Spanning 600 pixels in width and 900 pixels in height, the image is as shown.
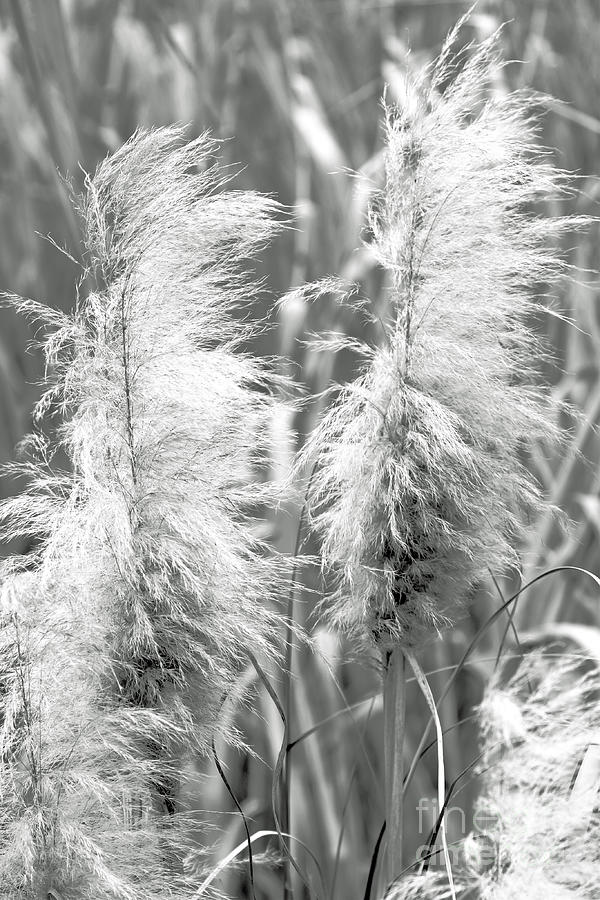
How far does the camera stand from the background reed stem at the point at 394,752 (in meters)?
0.78

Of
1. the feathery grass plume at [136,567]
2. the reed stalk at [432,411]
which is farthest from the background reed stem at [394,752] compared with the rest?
the feathery grass plume at [136,567]

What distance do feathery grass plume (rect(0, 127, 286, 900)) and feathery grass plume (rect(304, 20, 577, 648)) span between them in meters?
0.08

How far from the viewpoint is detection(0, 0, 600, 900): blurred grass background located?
1.38 meters

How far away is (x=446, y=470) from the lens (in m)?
0.74

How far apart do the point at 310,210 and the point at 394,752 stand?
134 centimetres

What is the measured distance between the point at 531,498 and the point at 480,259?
6.9 inches

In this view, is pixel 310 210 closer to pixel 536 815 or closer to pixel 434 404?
pixel 434 404

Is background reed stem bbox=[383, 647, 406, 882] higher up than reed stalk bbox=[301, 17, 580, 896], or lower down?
lower down

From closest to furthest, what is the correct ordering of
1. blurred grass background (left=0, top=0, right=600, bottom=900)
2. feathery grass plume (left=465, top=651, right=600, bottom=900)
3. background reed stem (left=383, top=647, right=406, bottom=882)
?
feathery grass plume (left=465, top=651, right=600, bottom=900) → background reed stem (left=383, top=647, right=406, bottom=882) → blurred grass background (left=0, top=0, right=600, bottom=900)

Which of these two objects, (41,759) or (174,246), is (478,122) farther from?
(41,759)

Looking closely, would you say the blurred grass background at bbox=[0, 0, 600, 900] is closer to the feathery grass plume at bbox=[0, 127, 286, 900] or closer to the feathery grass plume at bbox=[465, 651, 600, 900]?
the feathery grass plume at bbox=[0, 127, 286, 900]

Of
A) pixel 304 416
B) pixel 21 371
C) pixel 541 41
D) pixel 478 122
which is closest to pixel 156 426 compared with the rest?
pixel 478 122

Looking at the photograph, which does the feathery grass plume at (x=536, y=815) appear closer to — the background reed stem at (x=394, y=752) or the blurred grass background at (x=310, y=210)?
the background reed stem at (x=394, y=752)

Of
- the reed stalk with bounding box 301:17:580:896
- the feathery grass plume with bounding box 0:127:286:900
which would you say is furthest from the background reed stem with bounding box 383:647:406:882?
the feathery grass plume with bounding box 0:127:286:900
